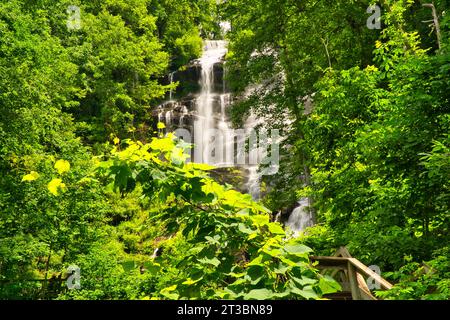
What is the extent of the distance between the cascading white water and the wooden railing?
28.1 metres

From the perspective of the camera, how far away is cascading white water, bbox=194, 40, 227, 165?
36281mm

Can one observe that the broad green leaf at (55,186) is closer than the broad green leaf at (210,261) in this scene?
Yes

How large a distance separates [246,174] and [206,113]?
8706 mm

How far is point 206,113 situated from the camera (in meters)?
37.3

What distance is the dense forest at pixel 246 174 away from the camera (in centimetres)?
229

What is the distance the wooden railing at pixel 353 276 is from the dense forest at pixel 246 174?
9.7 inches

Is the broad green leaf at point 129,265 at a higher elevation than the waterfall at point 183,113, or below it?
below

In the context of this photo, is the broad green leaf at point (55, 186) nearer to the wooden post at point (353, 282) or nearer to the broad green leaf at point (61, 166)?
the broad green leaf at point (61, 166)

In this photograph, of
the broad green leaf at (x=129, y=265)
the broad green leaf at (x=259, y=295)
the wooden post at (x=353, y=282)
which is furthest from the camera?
the wooden post at (x=353, y=282)

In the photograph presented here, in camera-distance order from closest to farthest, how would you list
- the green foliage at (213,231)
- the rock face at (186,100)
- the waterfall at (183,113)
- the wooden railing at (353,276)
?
the green foliage at (213,231)
the wooden railing at (353,276)
the waterfall at (183,113)
the rock face at (186,100)

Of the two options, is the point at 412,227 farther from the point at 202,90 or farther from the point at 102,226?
the point at 202,90

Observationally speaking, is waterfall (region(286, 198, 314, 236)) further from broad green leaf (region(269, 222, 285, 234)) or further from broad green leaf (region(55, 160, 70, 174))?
broad green leaf (region(55, 160, 70, 174))

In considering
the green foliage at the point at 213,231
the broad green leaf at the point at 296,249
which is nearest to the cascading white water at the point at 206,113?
the green foliage at the point at 213,231

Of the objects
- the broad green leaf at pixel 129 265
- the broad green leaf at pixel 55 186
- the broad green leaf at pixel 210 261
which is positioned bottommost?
the broad green leaf at pixel 129 265
